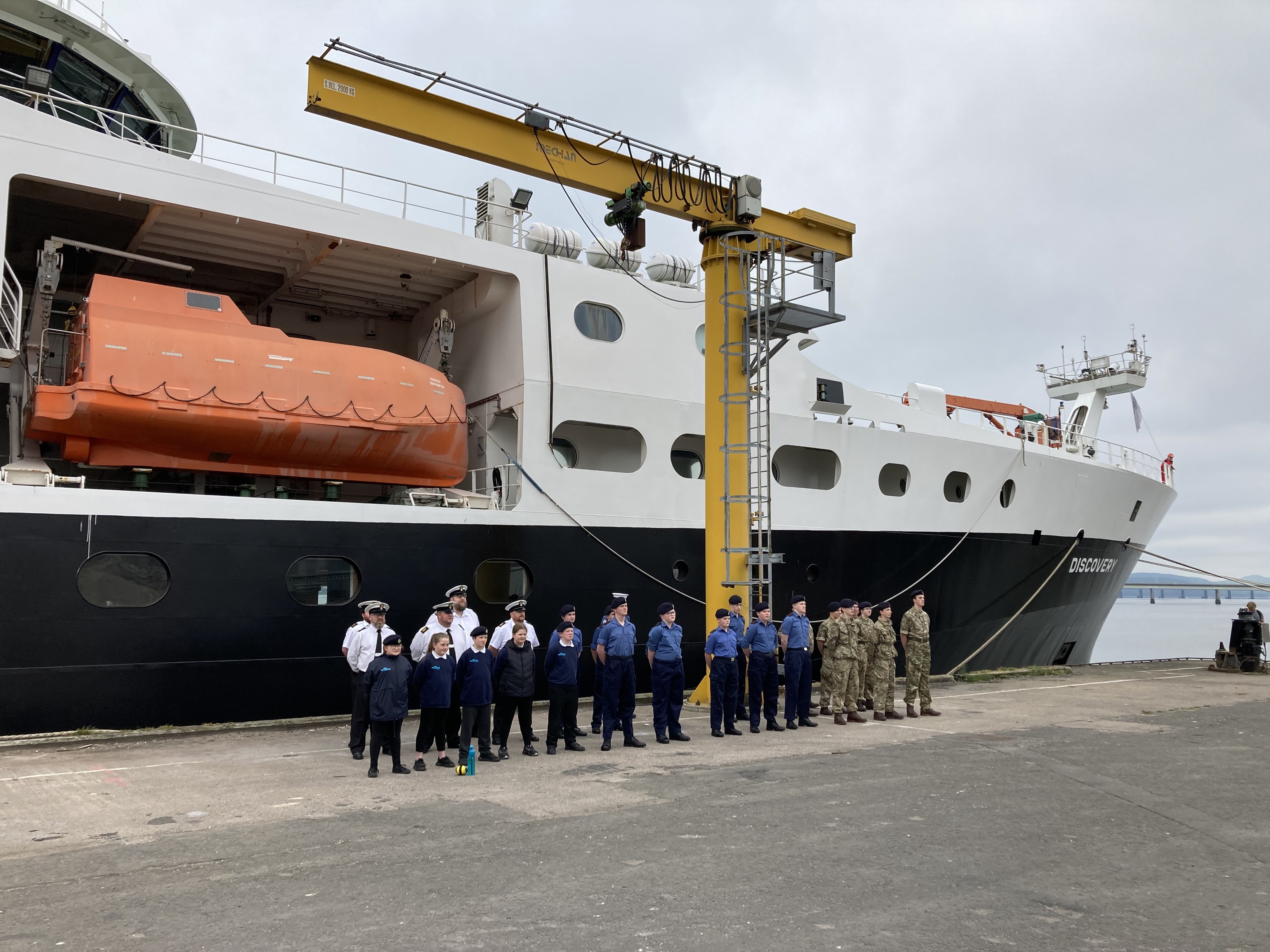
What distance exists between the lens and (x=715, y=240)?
40.0 ft

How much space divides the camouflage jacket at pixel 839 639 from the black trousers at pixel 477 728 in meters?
4.30

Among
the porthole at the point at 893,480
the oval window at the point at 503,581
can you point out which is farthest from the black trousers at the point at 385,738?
the porthole at the point at 893,480

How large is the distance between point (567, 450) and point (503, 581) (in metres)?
2.59

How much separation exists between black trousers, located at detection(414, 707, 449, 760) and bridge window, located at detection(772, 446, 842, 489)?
24.6 feet

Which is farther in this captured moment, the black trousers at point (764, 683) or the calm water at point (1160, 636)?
the calm water at point (1160, 636)

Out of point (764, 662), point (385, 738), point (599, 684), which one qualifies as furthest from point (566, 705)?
point (764, 662)

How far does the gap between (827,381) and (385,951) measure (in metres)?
11.4

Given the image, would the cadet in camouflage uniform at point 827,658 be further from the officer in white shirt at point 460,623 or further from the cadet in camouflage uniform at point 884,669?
the officer in white shirt at point 460,623

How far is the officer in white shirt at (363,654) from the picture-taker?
25.9ft

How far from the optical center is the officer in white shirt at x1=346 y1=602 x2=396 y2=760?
25.9ft

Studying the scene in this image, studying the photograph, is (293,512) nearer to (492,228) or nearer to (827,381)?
(492,228)

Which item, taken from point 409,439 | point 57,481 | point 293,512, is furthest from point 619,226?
point 57,481

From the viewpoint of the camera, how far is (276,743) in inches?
340

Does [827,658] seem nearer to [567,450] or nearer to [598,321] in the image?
[567,450]
